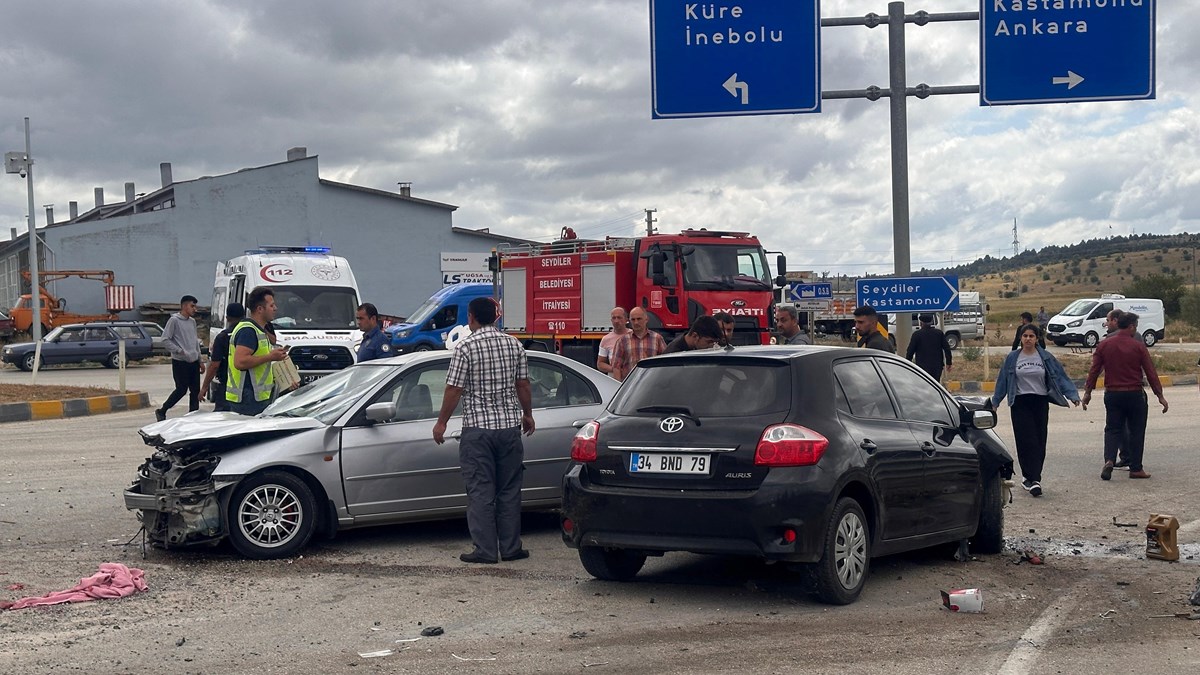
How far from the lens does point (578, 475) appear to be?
740 centimetres

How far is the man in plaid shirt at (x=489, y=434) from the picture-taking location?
828 cm

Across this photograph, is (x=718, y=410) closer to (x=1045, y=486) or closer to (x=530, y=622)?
(x=530, y=622)

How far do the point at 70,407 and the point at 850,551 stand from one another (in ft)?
59.7

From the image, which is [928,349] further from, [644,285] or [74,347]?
[74,347]

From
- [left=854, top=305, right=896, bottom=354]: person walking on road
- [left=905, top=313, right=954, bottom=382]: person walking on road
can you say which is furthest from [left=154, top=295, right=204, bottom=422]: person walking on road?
[left=905, top=313, right=954, bottom=382]: person walking on road

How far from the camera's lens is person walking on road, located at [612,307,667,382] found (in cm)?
1161

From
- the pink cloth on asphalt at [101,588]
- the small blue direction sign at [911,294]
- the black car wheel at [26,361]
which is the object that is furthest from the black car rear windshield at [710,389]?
the black car wheel at [26,361]

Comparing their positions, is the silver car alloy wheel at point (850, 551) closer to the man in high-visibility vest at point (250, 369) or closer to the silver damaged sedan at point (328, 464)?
the silver damaged sedan at point (328, 464)

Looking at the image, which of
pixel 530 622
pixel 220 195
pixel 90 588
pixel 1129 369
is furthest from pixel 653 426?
pixel 220 195

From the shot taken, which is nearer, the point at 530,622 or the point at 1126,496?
the point at 530,622

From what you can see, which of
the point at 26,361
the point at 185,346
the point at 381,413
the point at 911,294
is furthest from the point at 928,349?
the point at 26,361

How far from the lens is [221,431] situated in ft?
27.9

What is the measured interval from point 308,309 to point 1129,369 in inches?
600

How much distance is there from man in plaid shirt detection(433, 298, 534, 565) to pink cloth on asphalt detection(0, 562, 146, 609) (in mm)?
2042
